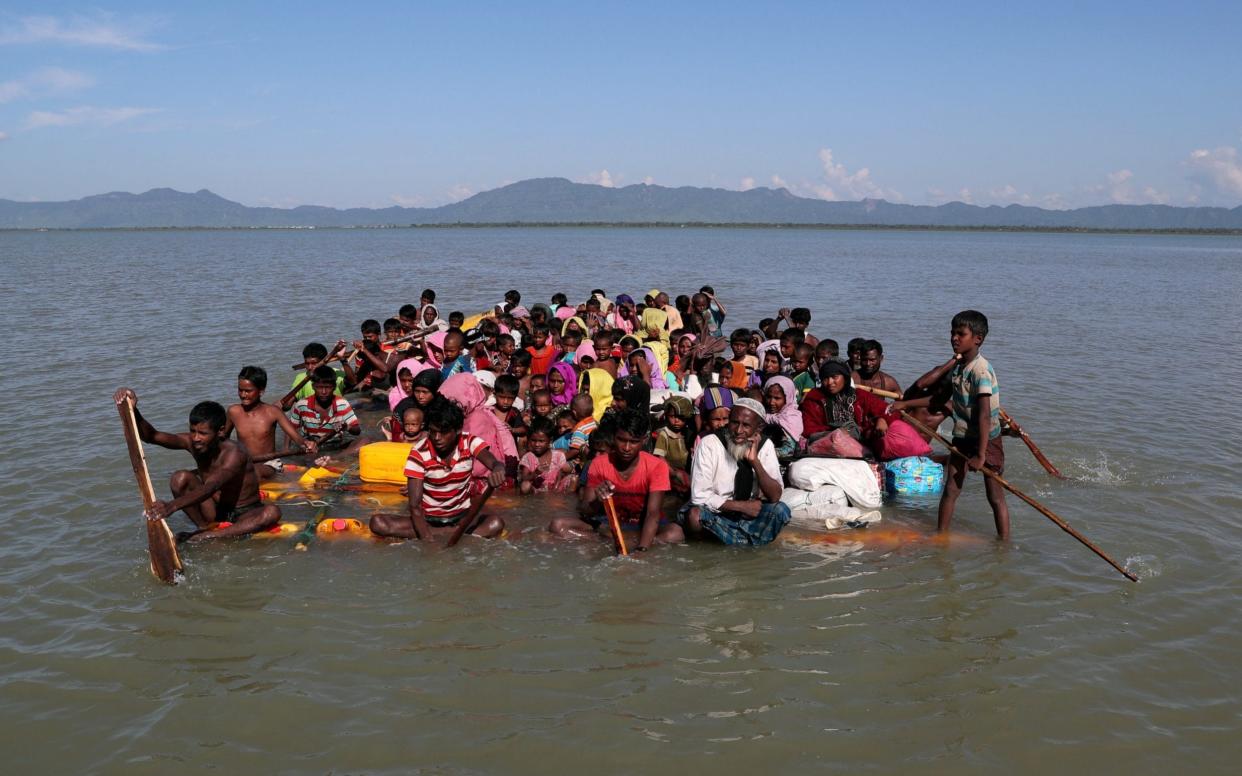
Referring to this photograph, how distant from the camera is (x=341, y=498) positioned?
754 cm

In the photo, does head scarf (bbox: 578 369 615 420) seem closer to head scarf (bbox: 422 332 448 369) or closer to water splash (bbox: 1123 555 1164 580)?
head scarf (bbox: 422 332 448 369)

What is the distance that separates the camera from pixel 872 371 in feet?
26.5

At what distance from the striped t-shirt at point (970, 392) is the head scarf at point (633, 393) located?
9.51 feet

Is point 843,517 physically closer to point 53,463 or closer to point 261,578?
point 261,578

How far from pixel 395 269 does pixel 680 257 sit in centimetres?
2400

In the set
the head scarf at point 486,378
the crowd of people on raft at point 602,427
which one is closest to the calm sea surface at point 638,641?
the crowd of people on raft at point 602,427

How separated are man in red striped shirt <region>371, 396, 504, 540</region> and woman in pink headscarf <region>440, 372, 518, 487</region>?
68 centimetres

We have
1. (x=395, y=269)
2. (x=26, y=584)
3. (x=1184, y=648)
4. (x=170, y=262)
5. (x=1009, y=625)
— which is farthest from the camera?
(x=170, y=262)

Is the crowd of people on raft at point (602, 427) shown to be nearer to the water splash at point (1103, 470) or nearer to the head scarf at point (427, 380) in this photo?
the head scarf at point (427, 380)

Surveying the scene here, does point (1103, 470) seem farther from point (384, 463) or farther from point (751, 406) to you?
point (384, 463)

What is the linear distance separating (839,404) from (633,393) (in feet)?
6.80

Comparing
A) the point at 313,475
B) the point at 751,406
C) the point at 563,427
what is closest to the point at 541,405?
the point at 563,427

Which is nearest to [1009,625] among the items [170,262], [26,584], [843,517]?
[843,517]

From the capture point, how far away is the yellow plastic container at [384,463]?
767 centimetres
